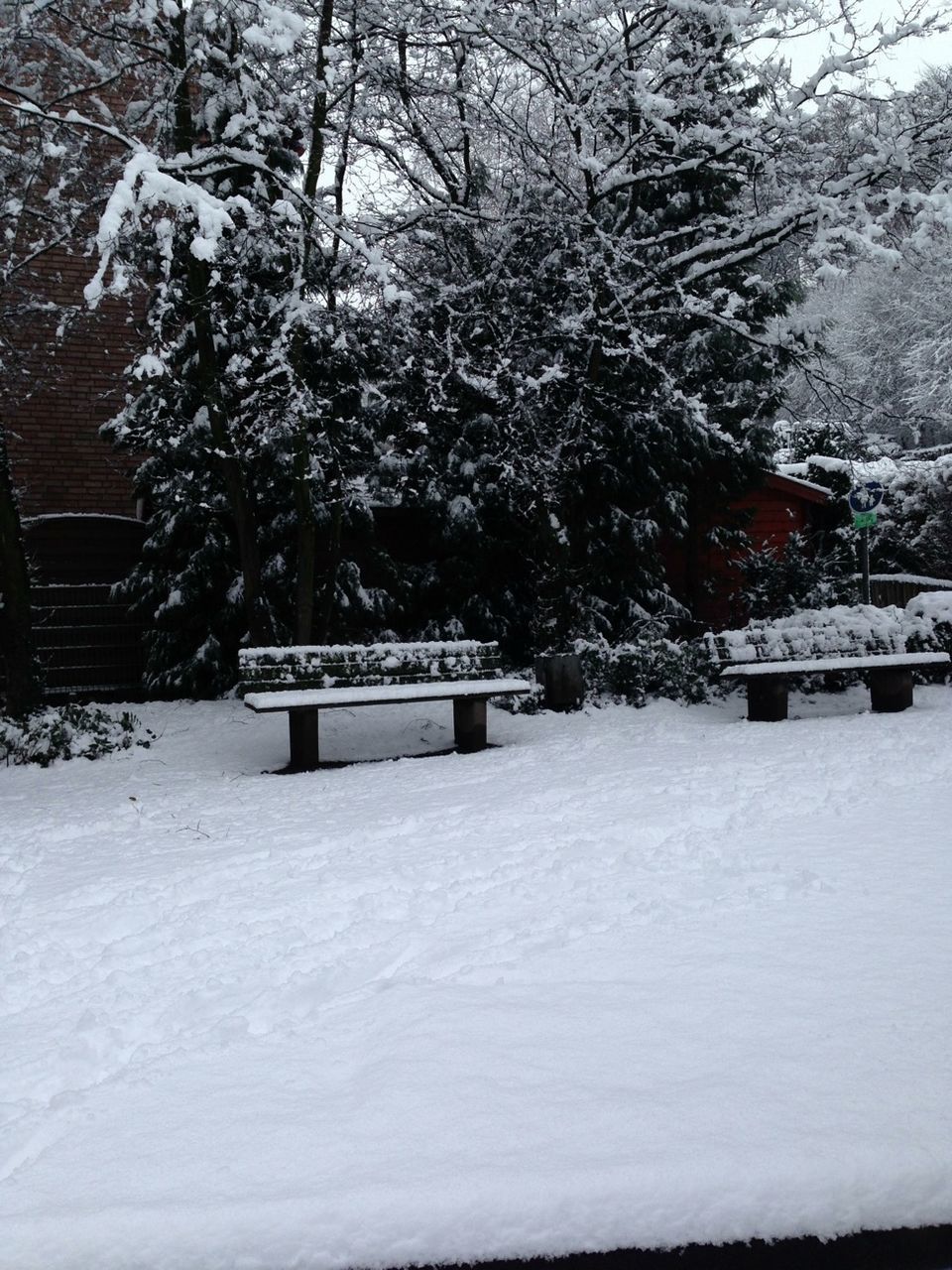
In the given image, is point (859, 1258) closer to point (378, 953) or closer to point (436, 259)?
point (378, 953)

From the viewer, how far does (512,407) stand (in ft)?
36.7

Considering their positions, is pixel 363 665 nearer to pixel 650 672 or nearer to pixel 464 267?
pixel 650 672

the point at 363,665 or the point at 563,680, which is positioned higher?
the point at 363,665

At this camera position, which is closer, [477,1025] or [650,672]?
[477,1025]

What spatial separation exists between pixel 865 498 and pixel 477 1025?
29.6ft

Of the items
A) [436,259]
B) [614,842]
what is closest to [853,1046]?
[614,842]

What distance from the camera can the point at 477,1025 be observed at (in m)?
3.13

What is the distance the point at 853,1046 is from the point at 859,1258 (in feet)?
2.31

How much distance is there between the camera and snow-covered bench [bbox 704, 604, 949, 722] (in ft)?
30.7

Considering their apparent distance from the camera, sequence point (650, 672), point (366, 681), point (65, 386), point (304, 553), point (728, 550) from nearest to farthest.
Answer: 1. point (366, 681)
2. point (304, 553)
3. point (650, 672)
4. point (65, 386)
5. point (728, 550)

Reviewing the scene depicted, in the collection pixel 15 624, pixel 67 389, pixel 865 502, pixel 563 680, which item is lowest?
pixel 563 680

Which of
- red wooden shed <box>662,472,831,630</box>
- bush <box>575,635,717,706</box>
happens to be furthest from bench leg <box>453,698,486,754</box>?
red wooden shed <box>662,472,831,630</box>

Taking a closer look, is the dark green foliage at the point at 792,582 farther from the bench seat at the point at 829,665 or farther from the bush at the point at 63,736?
the bush at the point at 63,736

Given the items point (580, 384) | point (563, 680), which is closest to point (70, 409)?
point (580, 384)
